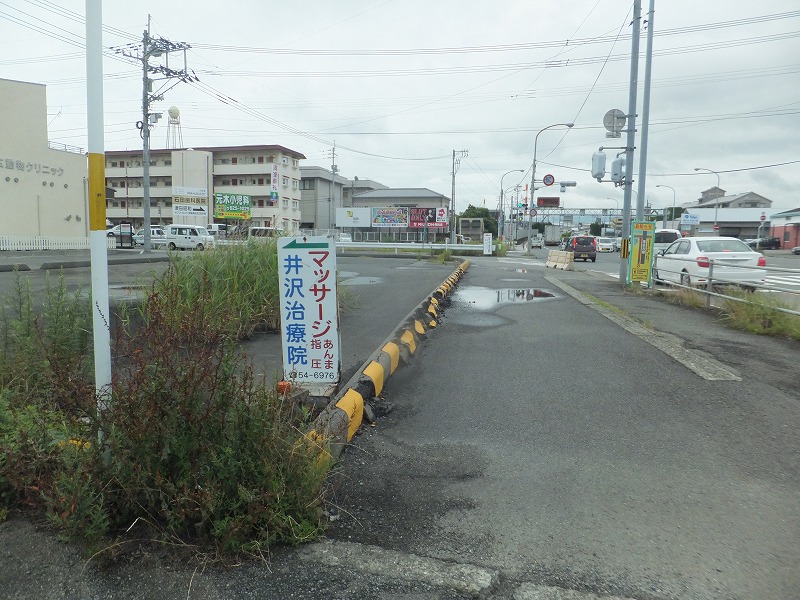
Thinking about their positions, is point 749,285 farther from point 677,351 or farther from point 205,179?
point 205,179

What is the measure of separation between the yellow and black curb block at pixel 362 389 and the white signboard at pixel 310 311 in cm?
30

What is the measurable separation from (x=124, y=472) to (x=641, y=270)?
15665 millimetres

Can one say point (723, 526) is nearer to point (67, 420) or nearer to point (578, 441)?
point (578, 441)

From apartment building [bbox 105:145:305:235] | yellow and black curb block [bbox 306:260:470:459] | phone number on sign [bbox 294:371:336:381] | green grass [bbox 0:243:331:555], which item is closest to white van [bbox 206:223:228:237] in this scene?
yellow and black curb block [bbox 306:260:470:459]

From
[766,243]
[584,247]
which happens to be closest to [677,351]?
[584,247]

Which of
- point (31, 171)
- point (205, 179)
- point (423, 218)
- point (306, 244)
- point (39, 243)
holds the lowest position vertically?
point (39, 243)

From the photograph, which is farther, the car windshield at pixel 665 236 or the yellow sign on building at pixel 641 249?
the car windshield at pixel 665 236

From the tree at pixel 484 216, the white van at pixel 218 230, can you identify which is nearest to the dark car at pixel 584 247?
the white van at pixel 218 230

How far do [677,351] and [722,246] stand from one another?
879 cm

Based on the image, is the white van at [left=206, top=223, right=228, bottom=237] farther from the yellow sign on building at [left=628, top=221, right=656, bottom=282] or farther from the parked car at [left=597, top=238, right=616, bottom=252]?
the parked car at [left=597, top=238, right=616, bottom=252]

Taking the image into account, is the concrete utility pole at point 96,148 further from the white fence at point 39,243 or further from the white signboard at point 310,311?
the white fence at point 39,243

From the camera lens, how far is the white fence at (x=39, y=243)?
1099 inches

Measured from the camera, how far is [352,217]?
182 feet

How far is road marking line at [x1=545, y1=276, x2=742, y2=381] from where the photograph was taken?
252 inches
